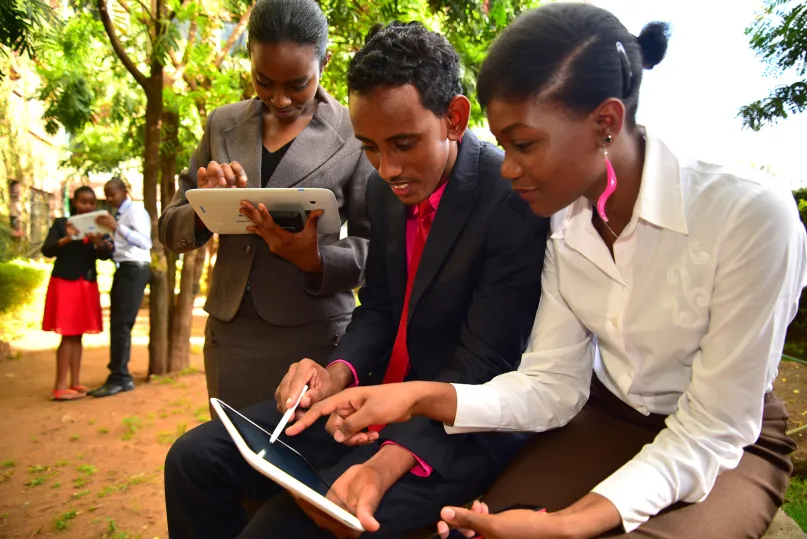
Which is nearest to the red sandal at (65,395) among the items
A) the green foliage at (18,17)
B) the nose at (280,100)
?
the green foliage at (18,17)

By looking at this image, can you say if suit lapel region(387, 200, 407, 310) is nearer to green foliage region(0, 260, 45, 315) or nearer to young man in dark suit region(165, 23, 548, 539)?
young man in dark suit region(165, 23, 548, 539)

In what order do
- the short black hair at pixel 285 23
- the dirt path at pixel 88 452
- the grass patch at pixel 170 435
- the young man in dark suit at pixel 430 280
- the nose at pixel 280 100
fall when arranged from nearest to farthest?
the young man in dark suit at pixel 430 280 → the short black hair at pixel 285 23 → the nose at pixel 280 100 → the dirt path at pixel 88 452 → the grass patch at pixel 170 435

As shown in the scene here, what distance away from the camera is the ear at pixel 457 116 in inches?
66.8

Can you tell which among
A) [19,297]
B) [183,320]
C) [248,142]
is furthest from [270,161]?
[19,297]

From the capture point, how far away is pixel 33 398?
5816 millimetres

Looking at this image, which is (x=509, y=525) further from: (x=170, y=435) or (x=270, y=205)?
(x=170, y=435)

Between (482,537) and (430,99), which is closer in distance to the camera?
(482,537)

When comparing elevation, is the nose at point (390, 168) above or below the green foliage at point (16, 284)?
above

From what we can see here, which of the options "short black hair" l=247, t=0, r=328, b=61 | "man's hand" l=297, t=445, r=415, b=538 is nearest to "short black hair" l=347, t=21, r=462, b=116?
"short black hair" l=247, t=0, r=328, b=61

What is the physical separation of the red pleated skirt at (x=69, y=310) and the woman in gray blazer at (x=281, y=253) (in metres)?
3.92

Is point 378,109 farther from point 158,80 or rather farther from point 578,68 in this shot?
point 158,80

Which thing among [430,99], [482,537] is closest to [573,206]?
[430,99]

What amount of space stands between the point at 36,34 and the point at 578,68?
3067 millimetres

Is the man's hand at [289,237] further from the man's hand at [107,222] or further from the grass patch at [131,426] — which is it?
the man's hand at [107,222]
